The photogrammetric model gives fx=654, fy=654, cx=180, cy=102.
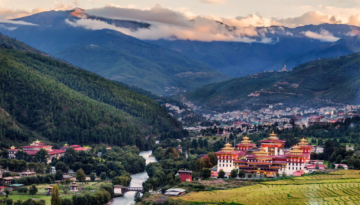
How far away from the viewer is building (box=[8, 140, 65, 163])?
117600mm

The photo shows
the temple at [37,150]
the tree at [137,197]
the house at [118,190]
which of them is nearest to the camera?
the tree at [137,197]

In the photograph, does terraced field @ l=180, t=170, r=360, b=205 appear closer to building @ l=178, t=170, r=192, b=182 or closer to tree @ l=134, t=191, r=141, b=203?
tree @ l=134, t=191, r=141, b=203

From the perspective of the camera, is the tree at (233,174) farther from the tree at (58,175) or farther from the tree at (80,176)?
the tree at (58,175)

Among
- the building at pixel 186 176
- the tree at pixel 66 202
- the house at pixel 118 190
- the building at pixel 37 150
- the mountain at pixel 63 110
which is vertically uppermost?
the mountain at pixel 63 110

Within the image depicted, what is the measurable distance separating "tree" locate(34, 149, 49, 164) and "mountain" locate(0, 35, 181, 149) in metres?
16.0

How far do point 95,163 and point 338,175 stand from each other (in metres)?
44.2

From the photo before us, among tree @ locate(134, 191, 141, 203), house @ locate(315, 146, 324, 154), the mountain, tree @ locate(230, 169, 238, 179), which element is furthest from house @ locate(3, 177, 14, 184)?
house @ locate(315, 146, 324, 154)

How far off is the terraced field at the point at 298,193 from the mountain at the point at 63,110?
64.3m

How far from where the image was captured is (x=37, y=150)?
121 meters

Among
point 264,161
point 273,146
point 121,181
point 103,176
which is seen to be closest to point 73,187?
point 121,181

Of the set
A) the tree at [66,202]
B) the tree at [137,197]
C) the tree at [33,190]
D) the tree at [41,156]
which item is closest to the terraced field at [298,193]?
the tree at [137,197]

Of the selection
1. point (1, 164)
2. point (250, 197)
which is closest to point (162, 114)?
point (1, 164)

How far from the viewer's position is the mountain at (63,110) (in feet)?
476

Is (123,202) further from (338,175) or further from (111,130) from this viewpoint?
(111,130)
